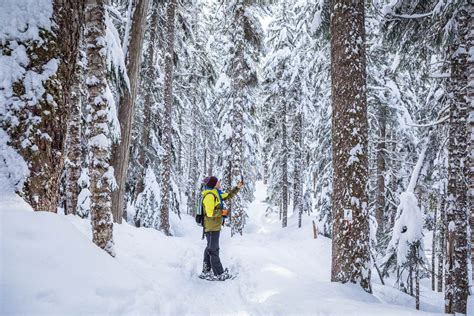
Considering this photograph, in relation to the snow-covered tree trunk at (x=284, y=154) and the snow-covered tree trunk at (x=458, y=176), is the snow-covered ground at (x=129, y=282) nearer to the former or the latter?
the snow-covered tree trunk at (x=458, y=176)

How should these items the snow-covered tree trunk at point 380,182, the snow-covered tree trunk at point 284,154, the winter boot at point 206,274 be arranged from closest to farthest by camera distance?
the winter boot at point 206,274 < the snow-covered tree trunk at point 380,182 < the snow-covered tree trunk at point 284,154

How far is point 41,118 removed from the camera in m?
2.55

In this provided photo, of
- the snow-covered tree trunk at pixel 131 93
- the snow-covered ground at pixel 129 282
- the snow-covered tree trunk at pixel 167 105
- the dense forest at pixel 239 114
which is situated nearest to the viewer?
the snow-covered ground at pixel 129 282

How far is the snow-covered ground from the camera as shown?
6.77 feet

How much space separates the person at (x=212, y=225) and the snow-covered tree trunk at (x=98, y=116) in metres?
2.51

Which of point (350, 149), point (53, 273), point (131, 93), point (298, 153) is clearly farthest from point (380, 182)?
point (53, 273)

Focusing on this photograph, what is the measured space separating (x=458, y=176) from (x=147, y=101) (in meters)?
12.1

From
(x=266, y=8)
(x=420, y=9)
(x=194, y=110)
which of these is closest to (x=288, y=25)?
(x=266, y=8)

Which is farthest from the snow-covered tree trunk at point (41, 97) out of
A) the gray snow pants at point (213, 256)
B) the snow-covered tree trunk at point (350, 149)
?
the snow-covered tree trunk at point (350, 149)

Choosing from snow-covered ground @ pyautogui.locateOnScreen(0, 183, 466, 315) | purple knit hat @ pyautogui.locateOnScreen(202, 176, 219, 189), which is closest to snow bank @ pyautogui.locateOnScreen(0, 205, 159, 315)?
snow-covered ground @ pyautogui.locateOnScreen(0, 183, 466, 315)

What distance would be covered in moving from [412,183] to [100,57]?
7.45 m

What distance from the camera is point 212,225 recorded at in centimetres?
668

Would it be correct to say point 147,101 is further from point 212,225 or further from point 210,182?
point 212,225

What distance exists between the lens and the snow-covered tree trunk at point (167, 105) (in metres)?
13.6
